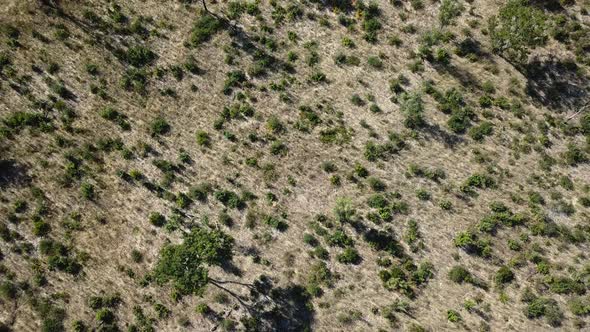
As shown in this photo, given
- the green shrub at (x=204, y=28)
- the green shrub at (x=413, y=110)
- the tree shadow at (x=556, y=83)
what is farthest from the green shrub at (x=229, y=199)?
the tree shadow at (x=556, y=83)

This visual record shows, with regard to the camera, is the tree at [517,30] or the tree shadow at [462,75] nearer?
the tree at [517,30]

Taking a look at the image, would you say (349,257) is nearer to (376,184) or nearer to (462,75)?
(376,184)

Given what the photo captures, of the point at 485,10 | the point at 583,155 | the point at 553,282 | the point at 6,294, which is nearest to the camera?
the point at 6,294

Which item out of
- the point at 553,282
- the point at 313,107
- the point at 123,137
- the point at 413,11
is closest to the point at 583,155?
the point at 553,282

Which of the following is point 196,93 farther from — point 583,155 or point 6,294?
point 583,155

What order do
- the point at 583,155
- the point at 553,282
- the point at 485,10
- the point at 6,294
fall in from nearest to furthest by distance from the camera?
the point at 6,294, the point at 553,282, the point at 583,155, the point at 485,10

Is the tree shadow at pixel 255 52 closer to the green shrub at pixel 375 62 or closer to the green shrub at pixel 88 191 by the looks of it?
the green shrub at pixel 375 62
